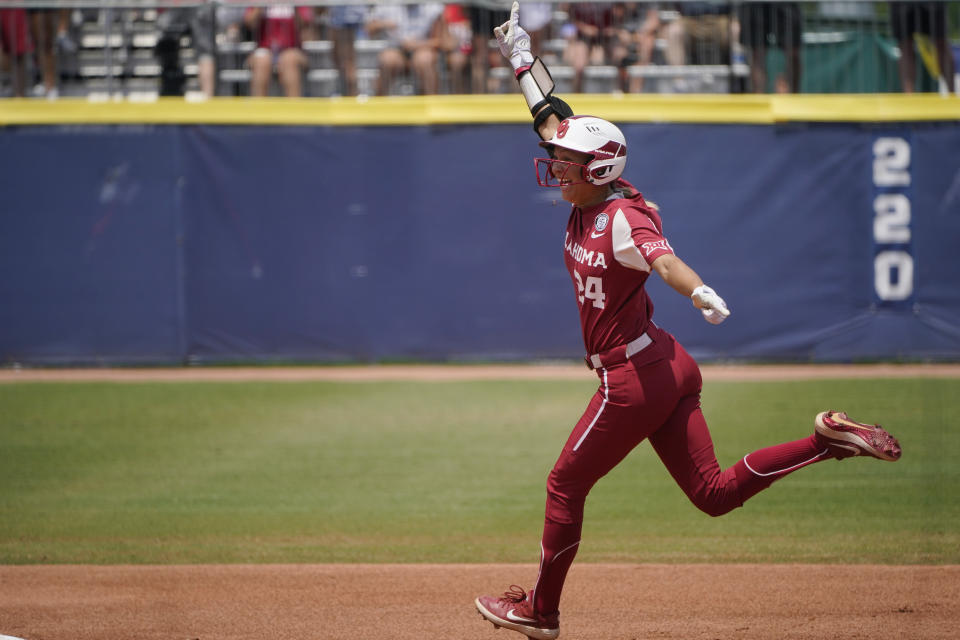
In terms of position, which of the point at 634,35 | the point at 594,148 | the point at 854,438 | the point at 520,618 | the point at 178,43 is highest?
the point at 178,43

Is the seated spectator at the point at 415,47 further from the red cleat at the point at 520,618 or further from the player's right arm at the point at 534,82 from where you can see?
the red cleat at the point at 520,618

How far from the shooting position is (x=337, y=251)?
1354 cm

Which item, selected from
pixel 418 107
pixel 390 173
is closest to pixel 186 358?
pixel 390 173

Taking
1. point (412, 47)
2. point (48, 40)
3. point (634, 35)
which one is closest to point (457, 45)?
point (412, 47)

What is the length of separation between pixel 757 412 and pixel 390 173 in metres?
5.75

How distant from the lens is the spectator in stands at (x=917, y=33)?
1285 cm

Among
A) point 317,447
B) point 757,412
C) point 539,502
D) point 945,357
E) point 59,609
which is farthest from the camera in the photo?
point 945,357

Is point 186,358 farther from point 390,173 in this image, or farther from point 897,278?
point 897,278

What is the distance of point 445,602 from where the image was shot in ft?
18.3

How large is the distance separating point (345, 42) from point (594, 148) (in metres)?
9.75

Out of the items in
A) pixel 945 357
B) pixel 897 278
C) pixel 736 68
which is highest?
pixel 736 68

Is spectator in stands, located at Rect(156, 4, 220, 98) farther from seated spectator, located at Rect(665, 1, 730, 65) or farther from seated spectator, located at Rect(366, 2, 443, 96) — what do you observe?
seated spectator, located at Rect(665, 1, 730, 65)

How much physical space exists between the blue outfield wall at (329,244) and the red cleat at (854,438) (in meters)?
8.87

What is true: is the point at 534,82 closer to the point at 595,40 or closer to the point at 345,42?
the point at 595,40
